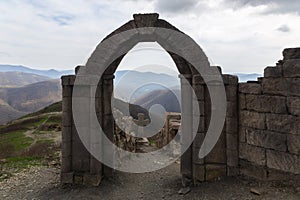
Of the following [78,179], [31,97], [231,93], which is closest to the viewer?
[231,93]

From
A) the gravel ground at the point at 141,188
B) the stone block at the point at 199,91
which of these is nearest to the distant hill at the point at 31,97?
the gravel ground at the point at 141,188

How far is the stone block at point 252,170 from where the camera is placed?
6.69m

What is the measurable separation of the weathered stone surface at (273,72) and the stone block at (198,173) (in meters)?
3.11

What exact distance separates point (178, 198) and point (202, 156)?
4.44ft

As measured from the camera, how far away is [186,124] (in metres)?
7.83

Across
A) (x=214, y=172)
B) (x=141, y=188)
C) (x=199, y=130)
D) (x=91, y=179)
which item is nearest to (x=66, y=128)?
(x=91, y=179)

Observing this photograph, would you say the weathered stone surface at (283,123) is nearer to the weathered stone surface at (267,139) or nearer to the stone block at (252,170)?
the weathered stone surface at (267,139)

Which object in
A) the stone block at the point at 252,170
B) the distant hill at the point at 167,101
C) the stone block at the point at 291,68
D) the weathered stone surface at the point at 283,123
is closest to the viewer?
the stone block at the point at 291,68

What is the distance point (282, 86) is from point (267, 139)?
1.39 metres

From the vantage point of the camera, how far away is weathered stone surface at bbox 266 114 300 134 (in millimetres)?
6128

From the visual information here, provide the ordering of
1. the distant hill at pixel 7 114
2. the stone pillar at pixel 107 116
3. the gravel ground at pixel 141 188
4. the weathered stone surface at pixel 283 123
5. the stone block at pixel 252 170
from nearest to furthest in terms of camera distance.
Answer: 1. the weathered stone surface at pixel 283 123
2. the gravel ground at pixel 141 188
3. the stone block at pixel 252 170
4. the stone pillar at pixel 107 116
5. the distant hill at pixel 7 114

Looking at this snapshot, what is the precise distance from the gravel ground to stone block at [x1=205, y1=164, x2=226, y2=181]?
0.55 feet

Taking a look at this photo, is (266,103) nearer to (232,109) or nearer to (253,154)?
(232,109)

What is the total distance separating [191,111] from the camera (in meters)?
7.82
